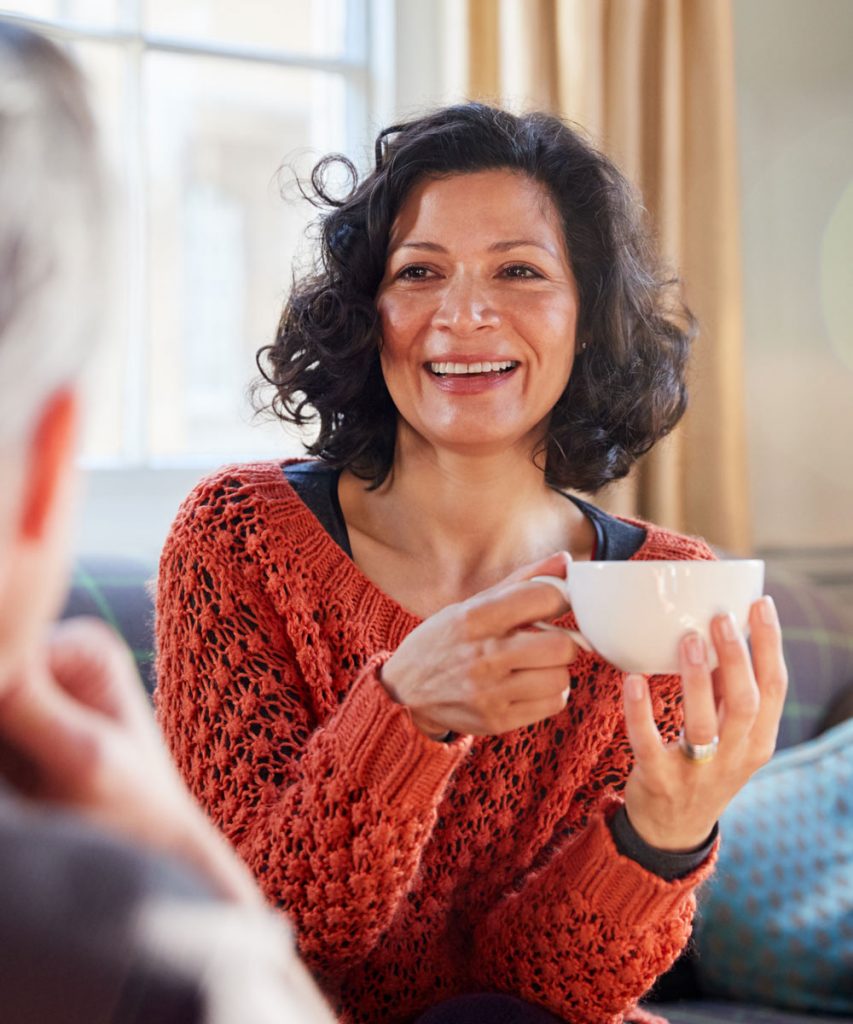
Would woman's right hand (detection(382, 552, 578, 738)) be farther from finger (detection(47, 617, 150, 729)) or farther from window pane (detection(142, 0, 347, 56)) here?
window pane (detection(142, 0, 347, 56))

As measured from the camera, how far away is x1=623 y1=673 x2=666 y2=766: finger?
86cm

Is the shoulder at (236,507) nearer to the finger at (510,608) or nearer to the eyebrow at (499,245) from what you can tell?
the eyebrow at (499,245)

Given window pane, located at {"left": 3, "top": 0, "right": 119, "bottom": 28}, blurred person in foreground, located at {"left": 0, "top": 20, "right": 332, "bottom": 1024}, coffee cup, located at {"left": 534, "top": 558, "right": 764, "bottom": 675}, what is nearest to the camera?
blurred person in foreground, located at {"left": 0, "top": 20, "right": 332, "bottom": 1024}

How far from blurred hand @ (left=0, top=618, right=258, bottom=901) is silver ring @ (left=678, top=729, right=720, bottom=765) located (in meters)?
0.62

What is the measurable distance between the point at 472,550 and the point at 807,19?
1826mm

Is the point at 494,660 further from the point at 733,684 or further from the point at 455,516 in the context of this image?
the point at 455,516

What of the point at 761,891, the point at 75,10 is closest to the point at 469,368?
the point at 761,891

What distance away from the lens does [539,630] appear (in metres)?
0.89

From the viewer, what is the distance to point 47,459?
0.29 m

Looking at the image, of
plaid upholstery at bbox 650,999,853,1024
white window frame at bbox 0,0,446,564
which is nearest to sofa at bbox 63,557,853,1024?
plaid upholstery at bbox 650,999,853,1024

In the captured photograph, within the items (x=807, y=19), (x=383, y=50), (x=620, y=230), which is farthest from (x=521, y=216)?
(x=807, y=19)

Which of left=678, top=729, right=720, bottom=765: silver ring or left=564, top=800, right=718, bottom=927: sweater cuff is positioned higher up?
left=678, top=729, right=720, bottom=765: silver ring

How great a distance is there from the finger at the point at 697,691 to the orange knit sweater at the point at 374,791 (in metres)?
0.17

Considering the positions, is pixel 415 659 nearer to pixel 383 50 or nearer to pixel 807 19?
pixel 383 50
